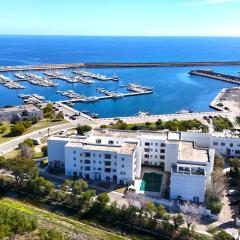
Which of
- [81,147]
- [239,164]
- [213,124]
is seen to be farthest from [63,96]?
[239,164]

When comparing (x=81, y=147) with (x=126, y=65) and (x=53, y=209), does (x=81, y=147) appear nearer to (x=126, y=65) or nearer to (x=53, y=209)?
(x=53, y=209)

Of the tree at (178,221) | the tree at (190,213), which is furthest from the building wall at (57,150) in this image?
the tree at (178,221)

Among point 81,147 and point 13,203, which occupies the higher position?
point 81,147

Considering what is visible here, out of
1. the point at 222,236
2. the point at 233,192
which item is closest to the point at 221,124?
the point at 233,192

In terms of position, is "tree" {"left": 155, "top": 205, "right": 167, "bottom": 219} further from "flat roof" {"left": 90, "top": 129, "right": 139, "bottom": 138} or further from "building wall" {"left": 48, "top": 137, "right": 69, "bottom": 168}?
"building wall" {"left": 48, "top": 137, "right": 69, "bottom": 168}

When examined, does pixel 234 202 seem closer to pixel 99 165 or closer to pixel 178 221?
pixel 178 221

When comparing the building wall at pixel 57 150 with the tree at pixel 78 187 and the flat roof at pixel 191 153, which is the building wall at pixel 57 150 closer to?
the tree at pixel 78 187
